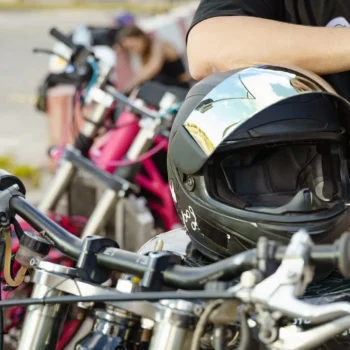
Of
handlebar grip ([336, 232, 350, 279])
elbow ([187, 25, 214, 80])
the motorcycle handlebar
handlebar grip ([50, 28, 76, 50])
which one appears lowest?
the motorcycle handlebar

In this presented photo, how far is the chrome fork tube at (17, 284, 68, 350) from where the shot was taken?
1.90m

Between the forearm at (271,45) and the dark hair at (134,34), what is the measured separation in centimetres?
458

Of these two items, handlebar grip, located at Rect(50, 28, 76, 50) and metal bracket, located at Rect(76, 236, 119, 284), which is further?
handlebar grip, located at Rect(50, 28, 76, 50)

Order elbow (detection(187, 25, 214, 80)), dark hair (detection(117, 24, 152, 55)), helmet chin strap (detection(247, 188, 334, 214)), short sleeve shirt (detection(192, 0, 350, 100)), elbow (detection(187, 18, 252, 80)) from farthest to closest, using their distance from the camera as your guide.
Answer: dark hair (detection(117, 24, 152, 55))
short sleeve shirt (detection(192, 0, 350, 100))
elbow (detection(187, 25, 214, 80))
elbow (detection(187, 18, 252, 80))
helmet chin strap (detection(247, 188, 334, 214))

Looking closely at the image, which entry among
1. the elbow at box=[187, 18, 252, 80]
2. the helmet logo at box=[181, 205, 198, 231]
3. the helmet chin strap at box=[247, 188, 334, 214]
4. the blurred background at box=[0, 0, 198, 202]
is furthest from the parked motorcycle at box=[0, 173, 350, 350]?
the blurred background at box=[0, 0, 198, 202]

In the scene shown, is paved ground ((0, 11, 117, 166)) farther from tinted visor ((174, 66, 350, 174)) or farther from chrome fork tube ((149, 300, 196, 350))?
chrome fork tube ((149, 300, 196, 350))

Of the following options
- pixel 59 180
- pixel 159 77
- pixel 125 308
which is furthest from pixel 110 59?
pixel 125 308

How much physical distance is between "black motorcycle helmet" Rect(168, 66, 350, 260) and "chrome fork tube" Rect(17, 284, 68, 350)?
0.56 meters

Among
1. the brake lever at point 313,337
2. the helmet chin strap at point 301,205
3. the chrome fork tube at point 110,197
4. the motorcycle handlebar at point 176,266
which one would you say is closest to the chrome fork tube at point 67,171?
the chrome fork tube at point 110,197

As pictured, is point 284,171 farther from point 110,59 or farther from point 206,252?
point 110,59

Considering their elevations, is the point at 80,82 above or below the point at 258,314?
above

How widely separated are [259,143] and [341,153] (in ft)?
A: 0.98

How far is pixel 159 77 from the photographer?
285 inches

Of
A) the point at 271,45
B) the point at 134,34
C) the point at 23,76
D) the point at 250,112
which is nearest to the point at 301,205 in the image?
the point at 250,112
